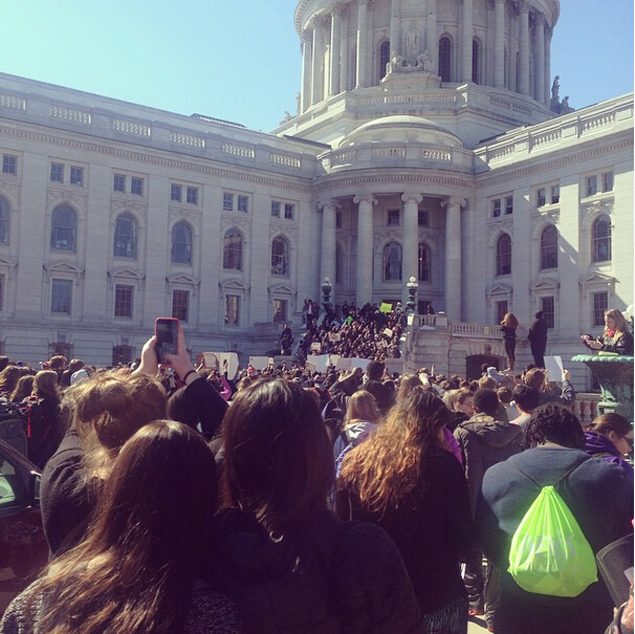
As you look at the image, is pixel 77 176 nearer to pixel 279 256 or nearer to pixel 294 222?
pixel 279 256

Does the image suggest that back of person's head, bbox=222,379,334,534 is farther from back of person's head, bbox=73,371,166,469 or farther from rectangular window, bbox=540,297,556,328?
rectangular window, bbox=540,297,556,328

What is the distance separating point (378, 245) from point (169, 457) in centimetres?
5013

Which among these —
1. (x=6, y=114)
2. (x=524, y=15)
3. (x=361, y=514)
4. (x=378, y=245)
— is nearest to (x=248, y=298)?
(x=378, y=245)

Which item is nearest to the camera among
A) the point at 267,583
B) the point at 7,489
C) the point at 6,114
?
the point at 267,583

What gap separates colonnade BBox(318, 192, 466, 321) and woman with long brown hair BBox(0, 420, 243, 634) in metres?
46.6

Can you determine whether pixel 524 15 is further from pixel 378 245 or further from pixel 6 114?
pixel 6 114

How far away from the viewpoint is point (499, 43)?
2564 inches

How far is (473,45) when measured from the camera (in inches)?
2603

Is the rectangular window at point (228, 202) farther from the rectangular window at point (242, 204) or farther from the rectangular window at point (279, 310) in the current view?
the rectangular window at point (279, 310)

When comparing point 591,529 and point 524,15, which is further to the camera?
point 524,15

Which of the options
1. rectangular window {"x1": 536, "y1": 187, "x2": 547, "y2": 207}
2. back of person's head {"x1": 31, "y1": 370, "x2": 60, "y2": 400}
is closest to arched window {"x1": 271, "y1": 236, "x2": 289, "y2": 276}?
rectangular window {"x1": 536, "y1": 187, "x2": 547, "y2": 207}

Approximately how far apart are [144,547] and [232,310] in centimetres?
4661

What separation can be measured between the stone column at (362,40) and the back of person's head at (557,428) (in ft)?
211

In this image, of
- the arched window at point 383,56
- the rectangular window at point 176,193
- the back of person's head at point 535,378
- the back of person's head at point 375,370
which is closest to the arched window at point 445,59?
the arched window at point 383,56
